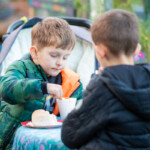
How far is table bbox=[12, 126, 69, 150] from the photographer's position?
1788 mm

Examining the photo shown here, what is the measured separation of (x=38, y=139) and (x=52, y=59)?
2.40 ft

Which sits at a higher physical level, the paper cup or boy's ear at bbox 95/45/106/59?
boy's ear at bbox 95/45/106/59

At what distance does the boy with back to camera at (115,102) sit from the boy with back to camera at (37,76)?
0.57 metres

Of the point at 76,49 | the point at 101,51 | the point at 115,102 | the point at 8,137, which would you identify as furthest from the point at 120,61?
the point at 76,49

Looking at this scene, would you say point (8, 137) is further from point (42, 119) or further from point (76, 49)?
point (76, 49)

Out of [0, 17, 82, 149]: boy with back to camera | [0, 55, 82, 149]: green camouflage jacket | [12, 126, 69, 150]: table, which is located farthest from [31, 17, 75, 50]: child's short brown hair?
[12, 126, 69, 150]: table

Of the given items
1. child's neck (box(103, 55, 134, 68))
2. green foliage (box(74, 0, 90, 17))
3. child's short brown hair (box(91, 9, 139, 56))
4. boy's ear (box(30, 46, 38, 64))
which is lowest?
green foliage (box(74, 0, 90, 17))

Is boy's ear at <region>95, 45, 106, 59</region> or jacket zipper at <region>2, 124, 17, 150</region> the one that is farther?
jacket zipper at <region>2, 124, 17, 150</region>

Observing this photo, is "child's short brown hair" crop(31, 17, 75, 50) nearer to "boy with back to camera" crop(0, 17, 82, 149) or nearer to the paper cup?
"boy with back to camera" crop(0, 17, 82, 149)

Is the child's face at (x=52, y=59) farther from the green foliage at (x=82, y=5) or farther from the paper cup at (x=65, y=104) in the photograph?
the green foliage at (x=82, y=5)

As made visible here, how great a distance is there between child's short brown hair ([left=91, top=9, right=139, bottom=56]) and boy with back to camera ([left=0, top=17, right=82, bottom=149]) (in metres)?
0.62

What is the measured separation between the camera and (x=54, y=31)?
8.00ft

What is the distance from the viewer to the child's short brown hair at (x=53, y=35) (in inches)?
94.3

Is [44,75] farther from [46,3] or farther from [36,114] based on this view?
[46,3]
